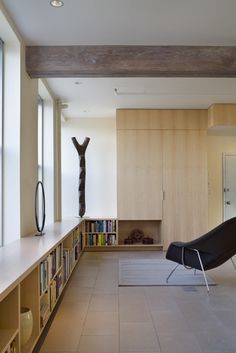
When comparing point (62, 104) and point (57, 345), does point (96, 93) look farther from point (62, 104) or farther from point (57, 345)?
point (57, 345)

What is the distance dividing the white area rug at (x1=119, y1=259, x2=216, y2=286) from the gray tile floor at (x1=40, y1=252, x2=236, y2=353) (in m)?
0.17

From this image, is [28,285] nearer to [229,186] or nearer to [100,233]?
[100,233]

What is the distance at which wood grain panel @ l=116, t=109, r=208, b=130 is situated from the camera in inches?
256

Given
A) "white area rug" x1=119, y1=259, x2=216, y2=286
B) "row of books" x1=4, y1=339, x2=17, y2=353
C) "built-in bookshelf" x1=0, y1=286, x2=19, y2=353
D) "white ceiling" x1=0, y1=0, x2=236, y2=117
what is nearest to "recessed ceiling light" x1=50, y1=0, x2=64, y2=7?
"white ceiling" x1=0, y1=0, x2=236, y2=117

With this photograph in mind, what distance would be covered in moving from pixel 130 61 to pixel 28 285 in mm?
2546

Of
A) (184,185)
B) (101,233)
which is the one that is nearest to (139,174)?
(184,185)

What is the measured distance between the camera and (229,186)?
280 inches

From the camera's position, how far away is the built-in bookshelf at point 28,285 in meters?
1.90

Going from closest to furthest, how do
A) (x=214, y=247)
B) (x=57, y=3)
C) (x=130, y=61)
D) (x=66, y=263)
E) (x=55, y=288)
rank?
1. (x=57, y=3)
2. (x=55, y=288)
3. (x=130, y=61)
4. (x=214, y=247)
5. (x=66, y=263)

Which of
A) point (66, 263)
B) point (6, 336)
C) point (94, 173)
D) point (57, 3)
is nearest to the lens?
point (6, 336)

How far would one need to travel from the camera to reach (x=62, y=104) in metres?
6.04

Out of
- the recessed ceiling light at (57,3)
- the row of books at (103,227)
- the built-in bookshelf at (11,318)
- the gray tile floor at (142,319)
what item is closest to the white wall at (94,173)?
the row of books at (103,227)

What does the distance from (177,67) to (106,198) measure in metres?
3.97

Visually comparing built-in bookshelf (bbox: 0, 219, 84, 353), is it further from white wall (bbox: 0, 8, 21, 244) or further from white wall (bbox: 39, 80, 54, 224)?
white wall (bbox: 39, 80, 54, 224)
